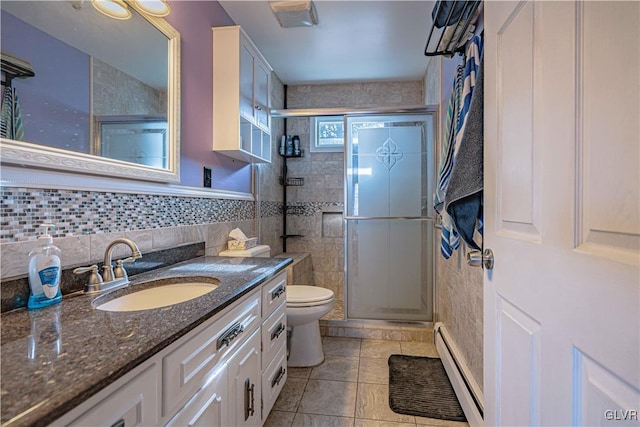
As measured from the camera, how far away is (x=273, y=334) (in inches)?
59.2

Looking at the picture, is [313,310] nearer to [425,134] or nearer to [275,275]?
[275,275]

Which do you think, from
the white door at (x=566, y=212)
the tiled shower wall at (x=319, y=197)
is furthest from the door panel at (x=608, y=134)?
the tiled shower wall at (x=319, y=197)

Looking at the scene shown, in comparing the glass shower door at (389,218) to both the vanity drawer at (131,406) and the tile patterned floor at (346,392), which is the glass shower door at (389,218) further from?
the vanity drawer at (131,406)

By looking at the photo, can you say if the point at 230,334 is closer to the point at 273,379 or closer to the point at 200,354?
the point at 200,354

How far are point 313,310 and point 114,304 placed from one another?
1300mm

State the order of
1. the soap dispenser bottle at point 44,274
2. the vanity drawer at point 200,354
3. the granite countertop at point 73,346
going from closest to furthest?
the granite countertop at point 73,346 → the vanity drawer at point 200,354 → the soap dispenser bottle at point 44,274

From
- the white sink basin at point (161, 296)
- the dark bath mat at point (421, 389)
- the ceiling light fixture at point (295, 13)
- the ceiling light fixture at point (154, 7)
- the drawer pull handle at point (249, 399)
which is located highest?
the ceiling light fixture at point (295, 13)

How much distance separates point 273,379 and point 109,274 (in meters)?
0.93

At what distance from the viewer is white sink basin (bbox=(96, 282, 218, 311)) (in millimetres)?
1065

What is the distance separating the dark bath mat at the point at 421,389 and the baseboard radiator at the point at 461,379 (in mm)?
50

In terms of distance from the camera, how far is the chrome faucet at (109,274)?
103cm

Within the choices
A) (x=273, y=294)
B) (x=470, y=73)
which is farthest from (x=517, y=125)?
(x=273, y=294)

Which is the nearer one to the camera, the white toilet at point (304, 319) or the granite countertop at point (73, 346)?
the granite countertop at point (73, 346)

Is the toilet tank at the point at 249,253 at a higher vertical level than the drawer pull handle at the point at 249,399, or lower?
higher
